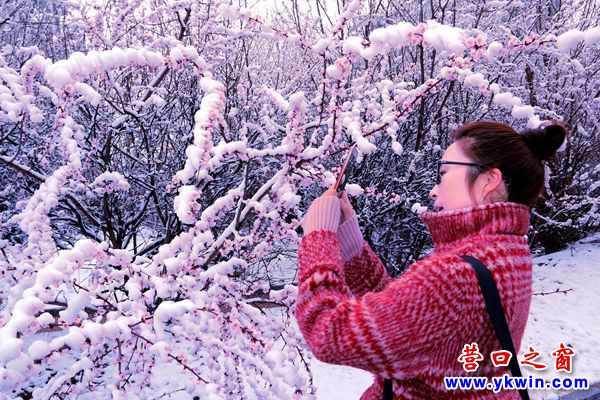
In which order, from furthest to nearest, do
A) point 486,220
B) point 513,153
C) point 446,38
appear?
point 446,38, point 513,153, point 486,220

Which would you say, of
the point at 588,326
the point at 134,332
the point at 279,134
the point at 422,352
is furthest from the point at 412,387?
the point at 588,326

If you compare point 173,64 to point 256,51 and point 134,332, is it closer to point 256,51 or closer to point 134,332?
point 134,332

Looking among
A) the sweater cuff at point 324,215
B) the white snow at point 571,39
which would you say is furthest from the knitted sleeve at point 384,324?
the white snow at point 571,39

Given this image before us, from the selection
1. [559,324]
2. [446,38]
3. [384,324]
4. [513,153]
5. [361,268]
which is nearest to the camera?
[384,324]

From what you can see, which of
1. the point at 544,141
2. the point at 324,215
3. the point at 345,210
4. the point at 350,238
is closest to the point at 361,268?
the point at 350,238

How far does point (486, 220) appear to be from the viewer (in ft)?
3.57

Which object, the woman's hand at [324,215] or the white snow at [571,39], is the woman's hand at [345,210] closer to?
the woman's hand at [324,215]

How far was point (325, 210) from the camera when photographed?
3.80ft

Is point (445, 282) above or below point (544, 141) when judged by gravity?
below

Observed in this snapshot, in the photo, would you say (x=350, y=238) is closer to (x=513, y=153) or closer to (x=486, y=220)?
(x=486, y=220)

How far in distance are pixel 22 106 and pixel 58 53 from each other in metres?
4.36

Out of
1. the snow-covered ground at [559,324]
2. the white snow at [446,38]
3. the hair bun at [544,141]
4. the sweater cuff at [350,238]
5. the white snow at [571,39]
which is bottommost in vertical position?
the snow-covered ground at [559,324]

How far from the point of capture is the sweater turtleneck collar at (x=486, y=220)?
1.07m

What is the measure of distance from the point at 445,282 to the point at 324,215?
38 centimetres
